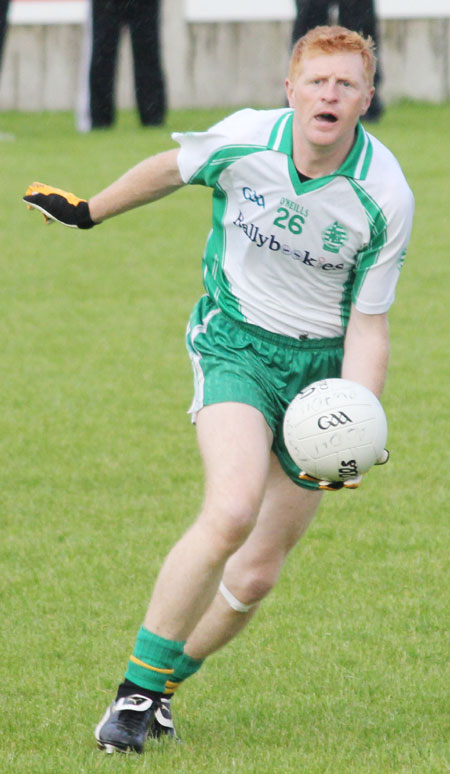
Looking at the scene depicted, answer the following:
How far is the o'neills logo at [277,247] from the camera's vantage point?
4852 millimetres

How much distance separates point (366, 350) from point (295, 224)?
18.7 inches

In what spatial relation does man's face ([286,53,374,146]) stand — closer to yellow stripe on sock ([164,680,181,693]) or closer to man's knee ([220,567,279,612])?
man's knee ([220,567,279,612])

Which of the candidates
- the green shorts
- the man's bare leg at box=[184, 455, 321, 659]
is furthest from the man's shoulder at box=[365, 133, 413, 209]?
the man's bare leg at box=[184, 455, 321, 659]

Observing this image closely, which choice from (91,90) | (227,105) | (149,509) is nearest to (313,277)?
(149,509)

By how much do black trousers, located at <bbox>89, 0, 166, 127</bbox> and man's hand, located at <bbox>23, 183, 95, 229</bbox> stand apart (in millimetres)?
12295

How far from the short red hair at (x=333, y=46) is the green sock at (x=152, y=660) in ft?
6.13

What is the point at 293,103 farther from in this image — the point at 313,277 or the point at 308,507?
the point at 308,507

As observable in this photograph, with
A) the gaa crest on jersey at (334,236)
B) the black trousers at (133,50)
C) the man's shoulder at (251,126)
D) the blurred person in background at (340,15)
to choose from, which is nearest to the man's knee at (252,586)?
the gaa crest on jersey at (334,236)

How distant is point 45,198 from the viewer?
5.23 meters

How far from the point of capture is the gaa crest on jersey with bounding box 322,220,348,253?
4.80 meters

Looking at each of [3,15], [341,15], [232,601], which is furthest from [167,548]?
[3,15]

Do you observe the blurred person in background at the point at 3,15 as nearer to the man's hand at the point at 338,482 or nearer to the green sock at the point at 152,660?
the man's hand at the point at 338,482

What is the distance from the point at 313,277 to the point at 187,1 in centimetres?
1660

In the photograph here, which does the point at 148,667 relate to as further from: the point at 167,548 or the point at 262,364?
the point at 167,548
